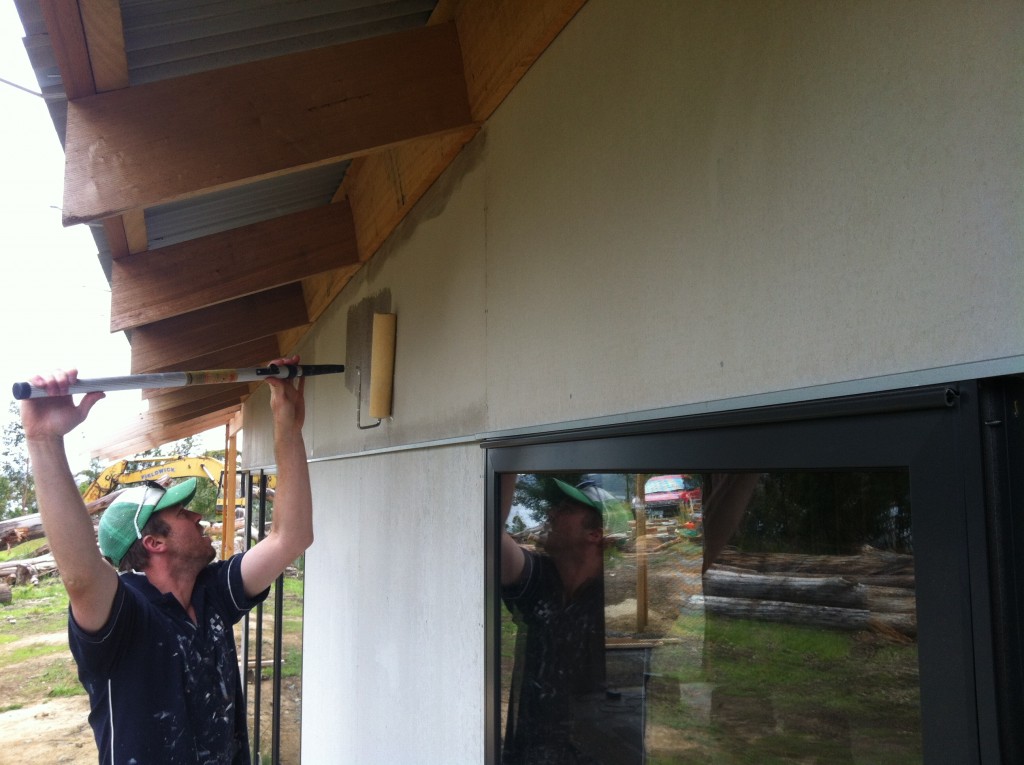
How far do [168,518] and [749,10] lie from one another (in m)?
2.57

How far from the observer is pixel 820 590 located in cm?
101

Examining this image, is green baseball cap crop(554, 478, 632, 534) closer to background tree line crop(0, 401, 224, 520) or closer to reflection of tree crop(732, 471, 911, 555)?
reflection of tree crop(732, 471, 911, 555)

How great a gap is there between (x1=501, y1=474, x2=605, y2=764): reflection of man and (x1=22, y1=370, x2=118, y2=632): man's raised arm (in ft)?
3.92

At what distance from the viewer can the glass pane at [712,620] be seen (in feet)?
3.08

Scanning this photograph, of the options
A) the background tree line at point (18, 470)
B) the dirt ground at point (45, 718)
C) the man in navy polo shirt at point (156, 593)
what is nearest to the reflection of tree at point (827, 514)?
the man in navy polo shirt at point (156, 593)

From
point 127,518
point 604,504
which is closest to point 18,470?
point 127,518

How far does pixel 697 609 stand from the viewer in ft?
4.21

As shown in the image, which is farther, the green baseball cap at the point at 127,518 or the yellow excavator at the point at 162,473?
the yellow excavator at the point at 162,473

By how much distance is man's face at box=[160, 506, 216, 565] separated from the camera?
9.26 feet

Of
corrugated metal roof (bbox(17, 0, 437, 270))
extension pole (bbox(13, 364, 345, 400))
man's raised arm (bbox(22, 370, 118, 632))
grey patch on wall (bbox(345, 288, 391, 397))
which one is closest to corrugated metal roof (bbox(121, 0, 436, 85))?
corrugated metal roof (bbox(17, 0, 437, 270))

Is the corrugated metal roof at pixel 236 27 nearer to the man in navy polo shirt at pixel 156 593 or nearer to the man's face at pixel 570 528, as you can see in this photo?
the man in navy polo shirt at pixel 156 593

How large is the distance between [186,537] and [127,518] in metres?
0.23

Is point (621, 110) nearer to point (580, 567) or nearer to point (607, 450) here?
point (607, 450)

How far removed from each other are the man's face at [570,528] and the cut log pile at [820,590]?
0.41 m
